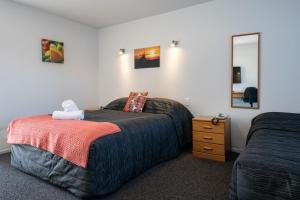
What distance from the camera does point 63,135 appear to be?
2078 millimetres

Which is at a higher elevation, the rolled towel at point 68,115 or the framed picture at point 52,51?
the framed picture at point 52,51

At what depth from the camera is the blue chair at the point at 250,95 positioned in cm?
302

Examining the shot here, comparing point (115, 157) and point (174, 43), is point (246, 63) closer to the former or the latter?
point (174, 43)

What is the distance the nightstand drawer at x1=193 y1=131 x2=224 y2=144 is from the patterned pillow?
1057 millimetres

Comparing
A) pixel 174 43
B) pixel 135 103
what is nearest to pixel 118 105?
pixel 135 103

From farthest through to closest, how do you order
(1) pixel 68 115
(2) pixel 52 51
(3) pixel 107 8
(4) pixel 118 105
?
(4) pixel 118 105 < (2) pixel 52 51 < (3) pixel 107 8 < (1) pixel 68 115

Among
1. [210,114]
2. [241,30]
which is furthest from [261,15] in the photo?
[210,114]

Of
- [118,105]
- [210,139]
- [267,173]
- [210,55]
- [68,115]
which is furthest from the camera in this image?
[118,105]

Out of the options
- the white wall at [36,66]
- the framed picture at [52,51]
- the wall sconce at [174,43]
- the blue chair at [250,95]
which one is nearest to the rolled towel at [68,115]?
the white wall at [36,66]

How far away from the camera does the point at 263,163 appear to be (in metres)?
1.35

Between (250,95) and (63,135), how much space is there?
262 cm

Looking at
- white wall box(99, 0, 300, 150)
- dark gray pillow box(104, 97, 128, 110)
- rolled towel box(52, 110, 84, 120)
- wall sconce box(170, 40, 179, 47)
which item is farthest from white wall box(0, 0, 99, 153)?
wall sconce box(170, 40, 179, 47)

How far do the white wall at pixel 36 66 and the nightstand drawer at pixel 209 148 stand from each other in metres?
2.69

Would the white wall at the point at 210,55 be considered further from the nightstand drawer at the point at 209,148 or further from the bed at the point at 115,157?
the bed at the point at 115,157
